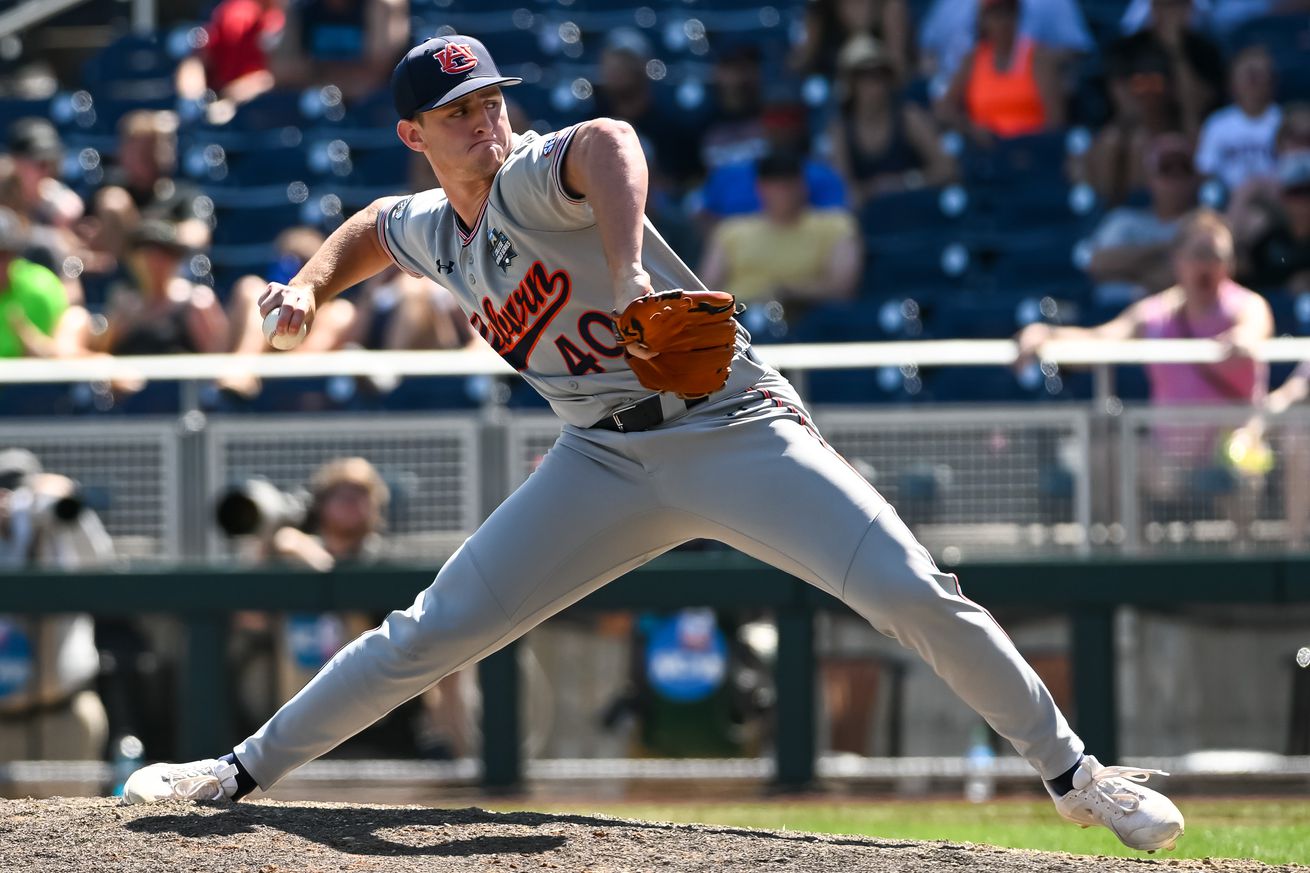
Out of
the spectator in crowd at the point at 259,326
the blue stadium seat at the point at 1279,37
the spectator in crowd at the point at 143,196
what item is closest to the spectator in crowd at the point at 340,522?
the spectator in crowd at the point at 259,326

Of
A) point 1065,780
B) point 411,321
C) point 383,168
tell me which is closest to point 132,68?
point 383,168

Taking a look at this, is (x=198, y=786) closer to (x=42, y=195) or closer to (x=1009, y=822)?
(x=1009, y=822)

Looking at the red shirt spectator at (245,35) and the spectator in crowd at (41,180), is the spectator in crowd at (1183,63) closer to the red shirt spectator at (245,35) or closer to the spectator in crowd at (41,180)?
the red shirt spectator at (245,35)

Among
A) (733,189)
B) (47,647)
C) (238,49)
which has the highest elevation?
(238,49)

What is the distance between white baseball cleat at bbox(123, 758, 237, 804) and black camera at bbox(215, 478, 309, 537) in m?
3.22

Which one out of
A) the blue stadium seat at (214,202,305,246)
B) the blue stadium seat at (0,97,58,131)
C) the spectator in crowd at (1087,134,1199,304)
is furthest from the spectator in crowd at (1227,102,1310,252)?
the blue stadium seat at (0,97,58,131)

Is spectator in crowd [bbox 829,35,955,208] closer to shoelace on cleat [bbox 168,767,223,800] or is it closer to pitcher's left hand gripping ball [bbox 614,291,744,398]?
shoelace on cleat [bbox 168,767,223,800]

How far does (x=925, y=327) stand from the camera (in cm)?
888

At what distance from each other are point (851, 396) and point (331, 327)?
2.30m

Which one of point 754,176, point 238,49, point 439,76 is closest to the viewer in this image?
point 439,76

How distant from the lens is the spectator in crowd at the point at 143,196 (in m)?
10.4

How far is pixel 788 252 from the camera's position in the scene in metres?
9.22

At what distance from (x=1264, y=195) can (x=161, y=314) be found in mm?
4978

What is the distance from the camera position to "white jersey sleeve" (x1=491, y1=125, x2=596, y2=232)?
12.8 ft
